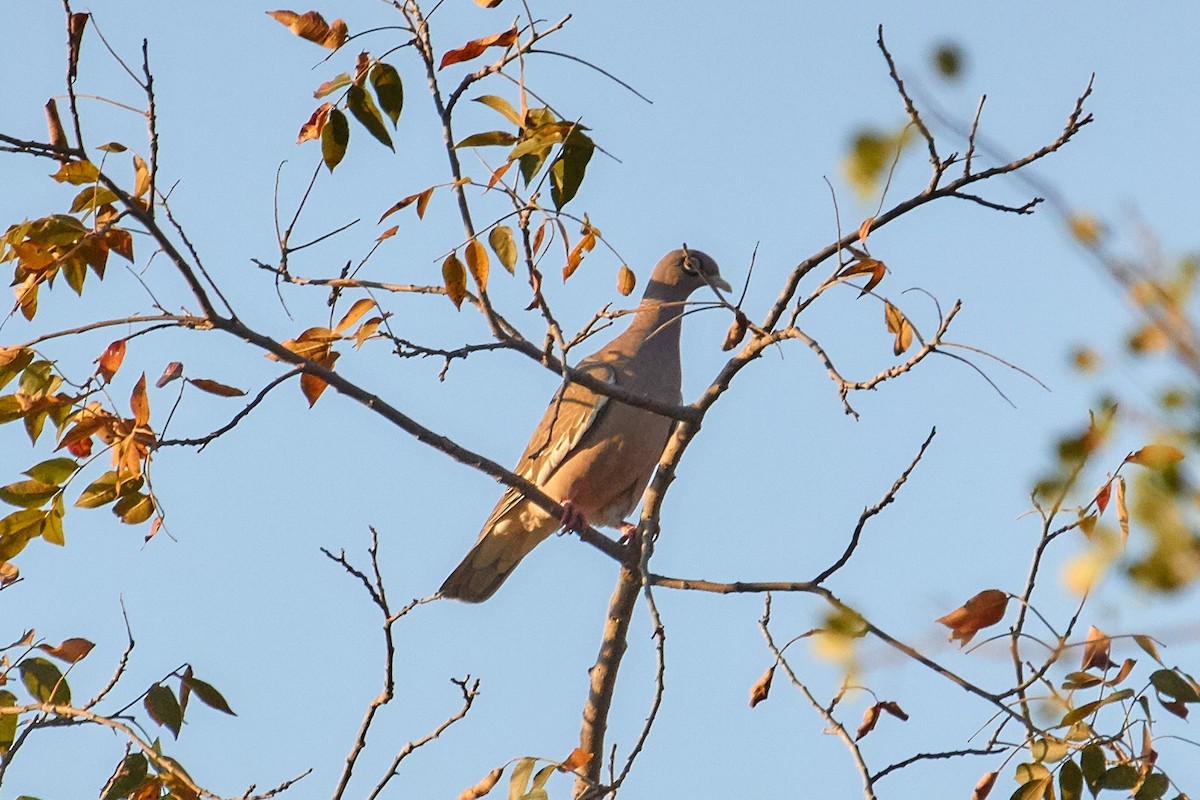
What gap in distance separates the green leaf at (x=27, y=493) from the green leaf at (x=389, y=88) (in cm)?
117

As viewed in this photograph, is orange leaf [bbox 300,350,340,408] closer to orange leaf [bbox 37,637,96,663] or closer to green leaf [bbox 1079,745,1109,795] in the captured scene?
orange leaf [bbox 37,637,96,663]

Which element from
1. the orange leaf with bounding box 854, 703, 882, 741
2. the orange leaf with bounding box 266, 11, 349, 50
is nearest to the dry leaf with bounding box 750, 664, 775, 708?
the orange leaf with bounding box 854, 703, 882, 741

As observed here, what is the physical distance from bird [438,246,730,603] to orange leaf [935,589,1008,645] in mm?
2757

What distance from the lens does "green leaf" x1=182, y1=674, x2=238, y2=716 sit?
320cm

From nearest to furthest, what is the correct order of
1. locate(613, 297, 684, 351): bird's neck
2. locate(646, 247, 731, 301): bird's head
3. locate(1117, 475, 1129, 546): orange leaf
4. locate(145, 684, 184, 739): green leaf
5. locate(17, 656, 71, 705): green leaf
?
locate(1117, 475, 1129, 546): orange leaf, locate(145, 684, 184, 739): green leaf, locate(17, 656, 71, 705): green leaf, locate(613, 297, 684, 351): bird's neck, locate(646, 247, 731, 301): bird's head

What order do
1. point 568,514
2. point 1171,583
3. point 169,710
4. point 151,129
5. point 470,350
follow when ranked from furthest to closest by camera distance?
point 568,514
point 470,350
point 169,710
point 151,129
point 1171,583

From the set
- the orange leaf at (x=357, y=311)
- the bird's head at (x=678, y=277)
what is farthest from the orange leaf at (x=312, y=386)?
the bird's head at (x=678, y=277)

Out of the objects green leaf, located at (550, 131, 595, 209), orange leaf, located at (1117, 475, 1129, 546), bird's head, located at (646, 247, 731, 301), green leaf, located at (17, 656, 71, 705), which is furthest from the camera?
bird's head, located at (646, 247, 731, 301)

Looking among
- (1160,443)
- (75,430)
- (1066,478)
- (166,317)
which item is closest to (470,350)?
(166,317)

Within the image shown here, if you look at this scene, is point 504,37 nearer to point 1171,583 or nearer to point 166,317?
point 166,317

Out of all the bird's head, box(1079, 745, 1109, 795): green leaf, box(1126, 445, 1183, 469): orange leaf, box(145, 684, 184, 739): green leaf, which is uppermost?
the bird's head

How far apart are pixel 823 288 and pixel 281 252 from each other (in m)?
1.31

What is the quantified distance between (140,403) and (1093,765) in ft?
7.33

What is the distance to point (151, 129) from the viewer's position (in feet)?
9.70
